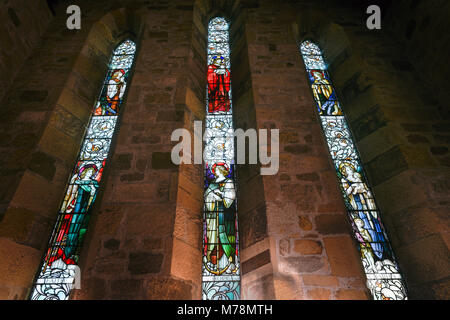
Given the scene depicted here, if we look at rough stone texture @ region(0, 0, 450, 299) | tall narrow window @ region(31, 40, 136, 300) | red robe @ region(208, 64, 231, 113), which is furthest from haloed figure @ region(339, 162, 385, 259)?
tall narrow window @ region(31, 40, 136, 300)

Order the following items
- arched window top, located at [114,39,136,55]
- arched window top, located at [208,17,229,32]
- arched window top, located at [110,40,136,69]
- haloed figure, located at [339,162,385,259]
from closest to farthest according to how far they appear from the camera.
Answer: haloed figure, located at [339,162,385,259] < arched window top, located at [110,40,136,69] < arched window top, located at [114,39,136,55] < arched window top, located at [208,17,229,32]

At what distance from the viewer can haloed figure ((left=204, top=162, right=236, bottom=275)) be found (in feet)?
8.36

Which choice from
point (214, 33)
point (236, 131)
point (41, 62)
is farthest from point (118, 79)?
point (236, 131)

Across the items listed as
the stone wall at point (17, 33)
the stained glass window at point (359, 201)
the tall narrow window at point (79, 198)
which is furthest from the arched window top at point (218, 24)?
the stone wall at point (17, 33)

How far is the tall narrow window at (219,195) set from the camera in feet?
8.02

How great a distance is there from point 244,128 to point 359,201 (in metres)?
1.60

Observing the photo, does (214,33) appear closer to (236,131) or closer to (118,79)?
(118,79)

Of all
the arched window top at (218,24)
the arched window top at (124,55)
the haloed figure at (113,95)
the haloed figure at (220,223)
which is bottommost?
the haloed figure at (220,223)

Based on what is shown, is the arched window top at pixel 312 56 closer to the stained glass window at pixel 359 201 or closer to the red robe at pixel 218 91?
the stained glass window at pixel 359 201

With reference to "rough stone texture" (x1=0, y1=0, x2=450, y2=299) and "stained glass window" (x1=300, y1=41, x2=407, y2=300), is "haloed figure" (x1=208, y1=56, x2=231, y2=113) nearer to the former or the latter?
"rough stone texture" (x1=0, y1=0, x2=450, y2=299)

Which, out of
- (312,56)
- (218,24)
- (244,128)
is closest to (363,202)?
(244,128)

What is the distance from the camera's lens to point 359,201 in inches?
118

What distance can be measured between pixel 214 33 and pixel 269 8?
1094mm

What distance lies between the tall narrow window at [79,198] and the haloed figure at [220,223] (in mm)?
1232
